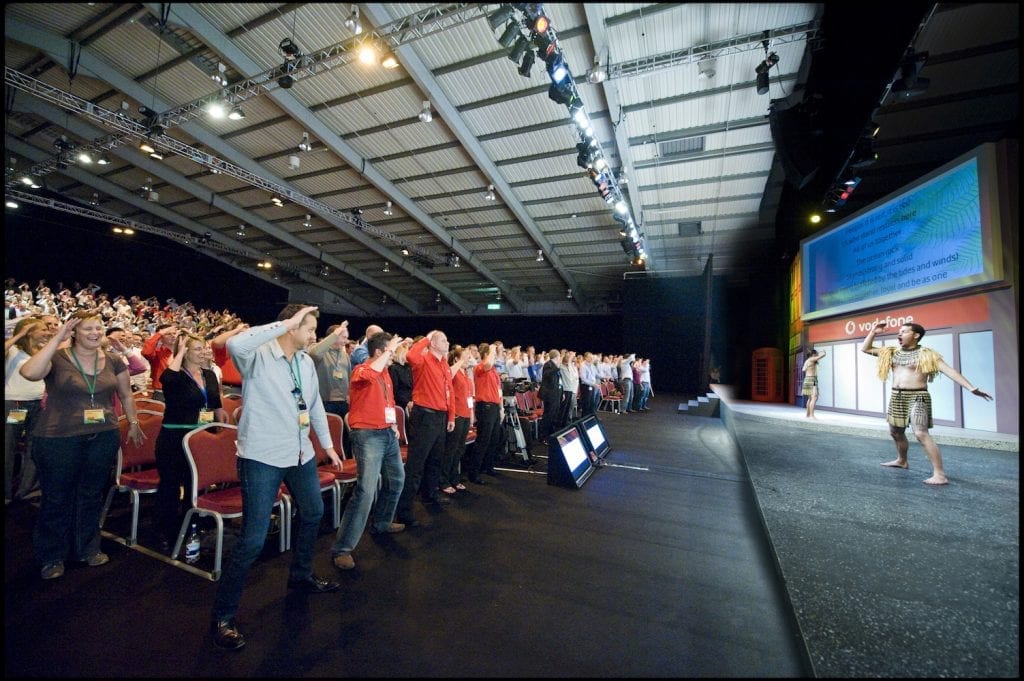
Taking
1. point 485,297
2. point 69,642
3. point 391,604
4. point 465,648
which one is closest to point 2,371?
point 69,642

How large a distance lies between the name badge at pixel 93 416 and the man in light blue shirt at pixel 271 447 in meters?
1.18

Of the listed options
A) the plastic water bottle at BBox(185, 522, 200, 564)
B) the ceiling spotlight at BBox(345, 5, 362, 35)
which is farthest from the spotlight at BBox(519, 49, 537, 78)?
the plastic water bottle at BBox(185, 522, 200, 564)

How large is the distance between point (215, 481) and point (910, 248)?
1017 centimetres

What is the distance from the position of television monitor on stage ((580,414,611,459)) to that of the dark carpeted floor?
175 centimetres

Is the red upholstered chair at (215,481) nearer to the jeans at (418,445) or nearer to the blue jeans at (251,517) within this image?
the blue jeans at (251,517)

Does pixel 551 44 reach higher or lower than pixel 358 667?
higher

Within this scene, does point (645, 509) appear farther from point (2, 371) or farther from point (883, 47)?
point (883, 47)

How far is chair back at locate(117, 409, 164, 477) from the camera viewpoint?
2854 mm

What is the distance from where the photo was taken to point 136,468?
3094 mm

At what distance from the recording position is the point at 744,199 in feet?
34.6

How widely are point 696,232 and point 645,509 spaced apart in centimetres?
1104

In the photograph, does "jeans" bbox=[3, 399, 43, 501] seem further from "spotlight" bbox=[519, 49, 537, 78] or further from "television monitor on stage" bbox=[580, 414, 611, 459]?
"spotlight" bbox=[519, 49, 537, 78]

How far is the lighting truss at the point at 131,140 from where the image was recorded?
6.86 metres

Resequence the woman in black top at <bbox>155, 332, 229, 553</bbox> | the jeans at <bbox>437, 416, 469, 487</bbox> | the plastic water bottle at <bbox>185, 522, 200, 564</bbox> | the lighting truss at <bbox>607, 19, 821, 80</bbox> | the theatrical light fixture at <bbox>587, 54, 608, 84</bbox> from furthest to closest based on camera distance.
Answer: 1. the theatrical light fixture at <bbox>587, 54, 608, 84</bbox>
2. the lighting truss at <bbox>607, 19, 821, 80</bbox>
3. the jeans at <bbox>437, 416, 469, 487</bbox>
4. the woman in black top at <bbox>155, 332, 229, 553</bbox>
5. the plastic water bottle at <bbox>185, 522, 200, 564</bbox>
